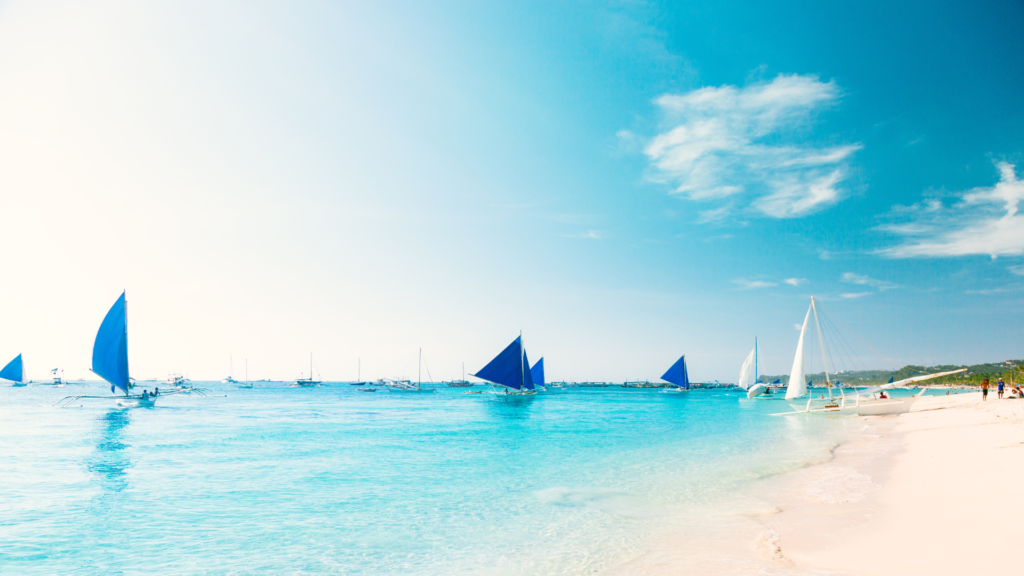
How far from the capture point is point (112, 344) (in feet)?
135

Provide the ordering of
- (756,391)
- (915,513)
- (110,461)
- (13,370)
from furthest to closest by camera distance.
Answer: (13,370) < (756,391) < (110,461) < (915,513)

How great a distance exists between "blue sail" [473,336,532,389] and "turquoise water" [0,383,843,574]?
36.6 metres

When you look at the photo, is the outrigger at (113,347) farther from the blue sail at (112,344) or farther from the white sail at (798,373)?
the white sail at (798,373)

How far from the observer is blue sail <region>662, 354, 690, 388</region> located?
356 ft

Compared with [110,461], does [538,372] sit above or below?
below

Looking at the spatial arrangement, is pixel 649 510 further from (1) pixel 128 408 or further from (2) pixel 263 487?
(1) pixel 128 408

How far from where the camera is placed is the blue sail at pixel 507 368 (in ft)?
218

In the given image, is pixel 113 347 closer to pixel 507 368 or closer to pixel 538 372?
pixel 507 368

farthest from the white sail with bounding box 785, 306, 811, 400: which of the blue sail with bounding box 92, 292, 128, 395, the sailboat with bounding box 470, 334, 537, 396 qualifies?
the blue sail with bounding box 92, 292, 128, 395

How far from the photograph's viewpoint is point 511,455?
23422 mm

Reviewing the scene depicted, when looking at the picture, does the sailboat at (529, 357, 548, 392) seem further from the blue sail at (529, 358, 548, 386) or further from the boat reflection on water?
the boat reflection on water

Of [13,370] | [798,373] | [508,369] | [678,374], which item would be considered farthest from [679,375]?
[13,370]

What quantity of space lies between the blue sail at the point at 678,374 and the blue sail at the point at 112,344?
Answer: 3851 inches

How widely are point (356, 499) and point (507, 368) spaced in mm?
53452
